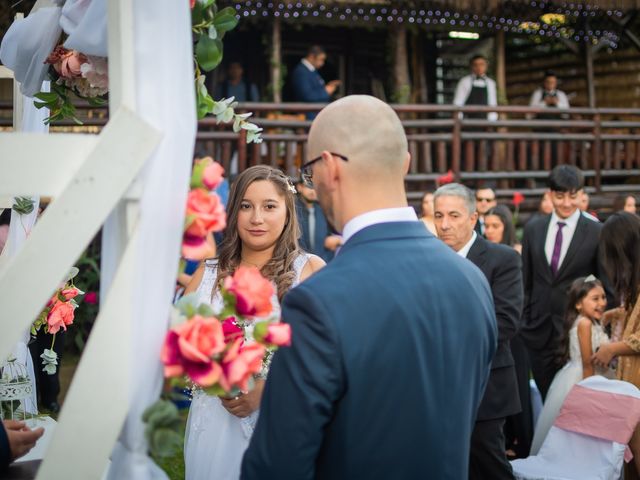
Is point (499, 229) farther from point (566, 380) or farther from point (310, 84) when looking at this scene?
point (310, 84)

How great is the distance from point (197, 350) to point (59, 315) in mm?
1976

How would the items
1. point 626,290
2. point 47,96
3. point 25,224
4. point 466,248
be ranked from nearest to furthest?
point 47,96, point 25,224, point 466,248, point 626,290

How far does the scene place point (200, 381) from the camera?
87.0 inches

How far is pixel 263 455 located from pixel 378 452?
31cm

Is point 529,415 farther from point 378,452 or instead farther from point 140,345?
point 140,345

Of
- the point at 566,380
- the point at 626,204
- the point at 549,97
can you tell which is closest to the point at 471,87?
the point at 549,97

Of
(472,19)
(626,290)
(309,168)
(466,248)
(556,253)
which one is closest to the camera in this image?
(309,168)

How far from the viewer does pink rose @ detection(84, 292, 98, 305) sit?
967 cm

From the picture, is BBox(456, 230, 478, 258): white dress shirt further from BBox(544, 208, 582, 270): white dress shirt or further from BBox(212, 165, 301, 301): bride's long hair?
BBox(544, 208, 582, 270): white dress shirt

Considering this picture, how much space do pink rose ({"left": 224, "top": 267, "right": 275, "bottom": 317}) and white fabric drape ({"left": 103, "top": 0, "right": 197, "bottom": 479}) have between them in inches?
6.7

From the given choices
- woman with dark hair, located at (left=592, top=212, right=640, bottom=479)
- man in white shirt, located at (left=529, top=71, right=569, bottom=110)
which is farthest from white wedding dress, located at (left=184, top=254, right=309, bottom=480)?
man in white shirt, located at (left=529, top=71, right=569, bottom=110)

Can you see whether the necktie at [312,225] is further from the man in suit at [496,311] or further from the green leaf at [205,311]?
the green leaf at [205,311]

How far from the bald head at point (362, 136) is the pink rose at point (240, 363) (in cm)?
60

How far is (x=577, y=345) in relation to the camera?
627cm
